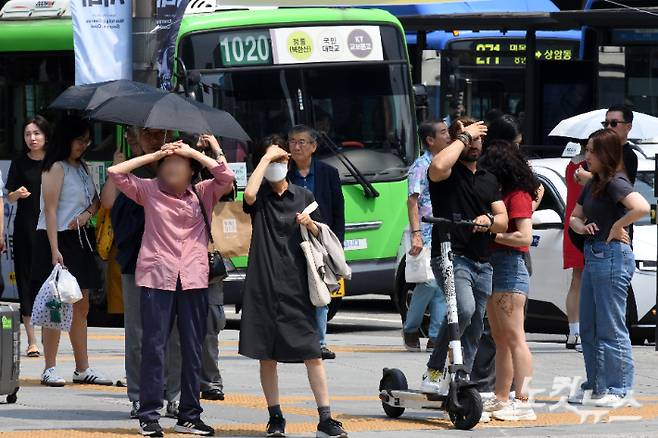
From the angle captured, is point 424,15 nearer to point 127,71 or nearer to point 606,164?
point 127,71

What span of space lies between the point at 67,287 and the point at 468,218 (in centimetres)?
292

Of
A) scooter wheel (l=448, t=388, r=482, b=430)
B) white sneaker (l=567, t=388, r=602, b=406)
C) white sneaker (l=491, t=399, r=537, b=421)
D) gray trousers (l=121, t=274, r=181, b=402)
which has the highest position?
gray trousers (l=121, t=274, r=181, b=402)

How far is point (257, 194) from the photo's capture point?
30.4 feet

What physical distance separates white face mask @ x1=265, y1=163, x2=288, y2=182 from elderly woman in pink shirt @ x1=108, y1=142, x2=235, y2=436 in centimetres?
25

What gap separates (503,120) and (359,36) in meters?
7.51

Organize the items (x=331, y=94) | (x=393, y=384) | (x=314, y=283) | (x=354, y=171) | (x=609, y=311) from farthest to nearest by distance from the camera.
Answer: (x=331, y=94) → (x=354, y=171) → (x=609, y=311) → (x=393, y=384) → (x=314, y=283)

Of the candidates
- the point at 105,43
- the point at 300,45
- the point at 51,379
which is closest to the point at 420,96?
the point at 300,45

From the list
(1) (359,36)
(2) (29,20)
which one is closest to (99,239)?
(1) (359,36)

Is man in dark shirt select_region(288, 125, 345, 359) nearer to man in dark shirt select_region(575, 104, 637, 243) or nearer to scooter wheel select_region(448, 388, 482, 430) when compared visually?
man in dark shirt select_region(575, 104, 637, 243)

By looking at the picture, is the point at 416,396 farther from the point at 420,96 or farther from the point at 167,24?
the point at 420,96

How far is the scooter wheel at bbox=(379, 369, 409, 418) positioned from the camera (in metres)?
9.85

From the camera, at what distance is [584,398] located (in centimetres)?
1088

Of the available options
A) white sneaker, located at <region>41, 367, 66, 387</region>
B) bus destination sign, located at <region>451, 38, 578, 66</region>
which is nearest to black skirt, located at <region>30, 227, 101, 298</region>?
white sneaker, located at <region>41, 367, 66, 387</region>

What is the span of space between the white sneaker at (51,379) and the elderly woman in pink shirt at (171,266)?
2229 millimetres
